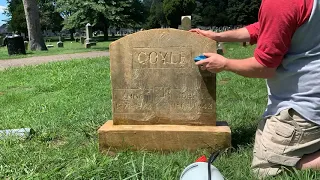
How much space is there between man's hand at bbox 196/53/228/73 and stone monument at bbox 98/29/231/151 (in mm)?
274

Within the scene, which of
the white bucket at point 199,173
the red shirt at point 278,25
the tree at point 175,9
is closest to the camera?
the white bucket at point 199,173

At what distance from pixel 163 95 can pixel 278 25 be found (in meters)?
1.25

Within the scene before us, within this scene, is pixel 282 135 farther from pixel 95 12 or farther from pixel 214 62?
pixel 95 12

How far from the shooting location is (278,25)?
7.64 feet

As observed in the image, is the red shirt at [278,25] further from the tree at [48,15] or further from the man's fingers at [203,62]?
the tree at [48,15]

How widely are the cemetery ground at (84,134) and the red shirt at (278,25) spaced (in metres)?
0.79

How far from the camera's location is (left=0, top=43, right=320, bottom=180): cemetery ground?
2545 millimetres

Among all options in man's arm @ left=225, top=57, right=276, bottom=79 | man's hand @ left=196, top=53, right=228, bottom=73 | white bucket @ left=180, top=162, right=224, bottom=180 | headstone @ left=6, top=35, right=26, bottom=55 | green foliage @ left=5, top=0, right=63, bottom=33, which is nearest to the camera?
white bucket @ left=180, top=162, right=224, bottom=180

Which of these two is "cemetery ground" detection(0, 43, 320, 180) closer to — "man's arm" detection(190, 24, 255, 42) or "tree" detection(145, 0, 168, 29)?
"man's arm" detection(190, 24, 255, 42)

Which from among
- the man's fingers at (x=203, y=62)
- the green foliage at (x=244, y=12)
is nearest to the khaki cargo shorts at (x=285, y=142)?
the man's fingers at (x=203, y=62)

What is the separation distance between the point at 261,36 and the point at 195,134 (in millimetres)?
1054

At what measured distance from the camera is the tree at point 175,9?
180ft

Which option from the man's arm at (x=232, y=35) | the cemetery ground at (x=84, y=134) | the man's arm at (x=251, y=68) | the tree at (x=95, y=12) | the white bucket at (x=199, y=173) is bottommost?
the cemetery ground at (x=84, y=134)

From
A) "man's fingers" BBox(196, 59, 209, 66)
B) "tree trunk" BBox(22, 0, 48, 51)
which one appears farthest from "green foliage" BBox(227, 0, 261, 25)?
"man's fingers" BBox(196, 59, 209, 66)
